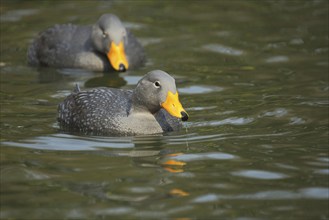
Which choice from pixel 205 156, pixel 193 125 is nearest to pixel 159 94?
pixel 193 125

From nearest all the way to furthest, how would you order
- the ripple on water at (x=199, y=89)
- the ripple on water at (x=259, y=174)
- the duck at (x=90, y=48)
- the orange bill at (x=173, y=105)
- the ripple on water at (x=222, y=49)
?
1. the ripple on water at (x=259, y=174)
2. the orange bill at (x=173, y=105)
3. the ripple on water at (x=199, y=89)
4. the duck at (x=90, y=48)
5. the ripple on water at (x=222, y=49)

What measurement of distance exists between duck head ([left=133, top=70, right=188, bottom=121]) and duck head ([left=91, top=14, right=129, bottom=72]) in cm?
354

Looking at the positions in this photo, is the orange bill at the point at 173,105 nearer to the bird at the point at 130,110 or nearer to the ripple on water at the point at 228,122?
the bird at the point at 130,110

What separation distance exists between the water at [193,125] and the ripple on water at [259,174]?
1cm

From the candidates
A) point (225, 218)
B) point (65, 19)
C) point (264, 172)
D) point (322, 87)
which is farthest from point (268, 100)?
point (65, 19)

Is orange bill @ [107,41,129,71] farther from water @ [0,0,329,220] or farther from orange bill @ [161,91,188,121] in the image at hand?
orange bill @ [161,91,188,121]

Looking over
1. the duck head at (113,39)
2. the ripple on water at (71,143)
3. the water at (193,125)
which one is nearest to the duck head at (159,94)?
the water at (193,125)

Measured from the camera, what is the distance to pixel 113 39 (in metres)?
14.9

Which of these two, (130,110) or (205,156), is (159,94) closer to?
(130,110)

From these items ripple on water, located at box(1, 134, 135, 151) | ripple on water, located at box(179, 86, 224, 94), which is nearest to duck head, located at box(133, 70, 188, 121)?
ripple on water, located at box(1, 134, 135, 151)

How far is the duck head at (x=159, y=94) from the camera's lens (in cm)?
1068

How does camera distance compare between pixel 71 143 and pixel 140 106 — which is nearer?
pixel 71 143

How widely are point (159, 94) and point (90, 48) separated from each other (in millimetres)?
4819

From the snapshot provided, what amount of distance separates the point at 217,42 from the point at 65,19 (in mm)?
3202
